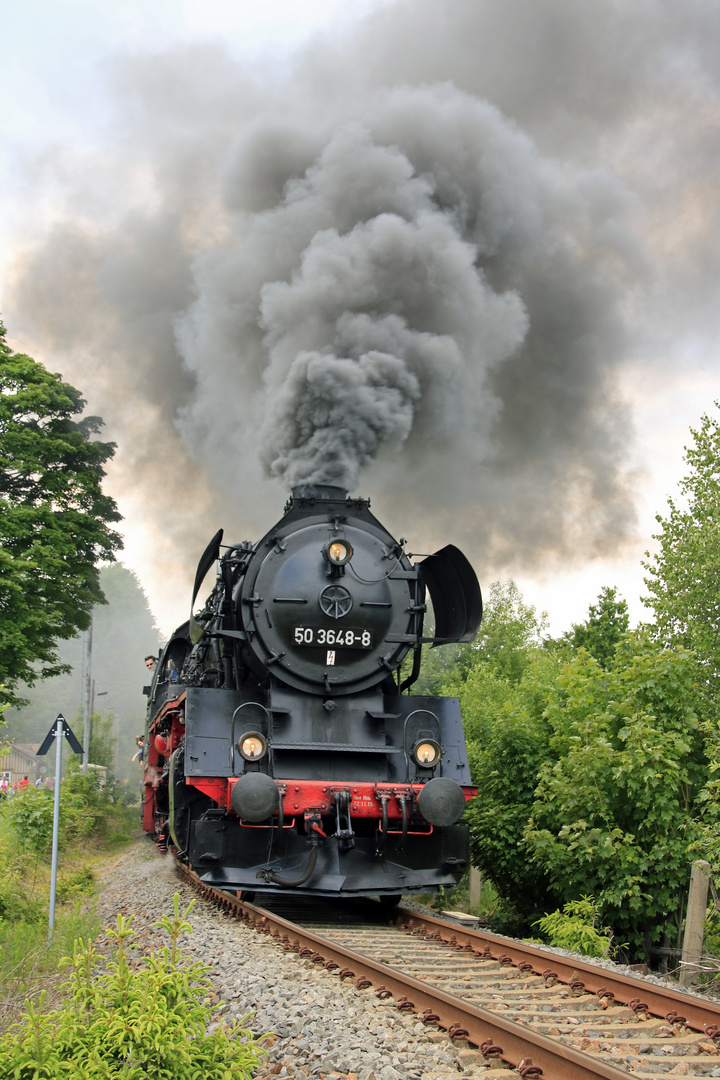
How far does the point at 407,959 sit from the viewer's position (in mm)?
5465

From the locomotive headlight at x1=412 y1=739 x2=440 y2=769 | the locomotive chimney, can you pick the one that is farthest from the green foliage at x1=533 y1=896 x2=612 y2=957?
the locomotive chimney

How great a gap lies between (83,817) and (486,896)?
7.53 metres

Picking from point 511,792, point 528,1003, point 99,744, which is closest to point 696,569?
point 511,792

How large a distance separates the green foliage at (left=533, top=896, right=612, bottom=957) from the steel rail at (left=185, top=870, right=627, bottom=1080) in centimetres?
235

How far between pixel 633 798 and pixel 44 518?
1345cm

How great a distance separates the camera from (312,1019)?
3.91 meters

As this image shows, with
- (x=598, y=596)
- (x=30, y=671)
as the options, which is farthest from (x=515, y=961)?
(x=598, y=596)

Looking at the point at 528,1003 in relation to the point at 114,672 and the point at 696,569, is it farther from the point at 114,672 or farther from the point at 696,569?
the point at 114,672

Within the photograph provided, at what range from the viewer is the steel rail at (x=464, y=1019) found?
3.25 metres

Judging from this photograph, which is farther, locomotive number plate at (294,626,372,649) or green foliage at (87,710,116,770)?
green foliage at (87,710,116,770)

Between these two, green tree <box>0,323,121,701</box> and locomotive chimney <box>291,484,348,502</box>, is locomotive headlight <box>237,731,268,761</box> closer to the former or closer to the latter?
locomotive chimney <box>291,484,348,502</box>

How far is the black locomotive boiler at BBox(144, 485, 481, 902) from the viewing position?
6738 millimetres

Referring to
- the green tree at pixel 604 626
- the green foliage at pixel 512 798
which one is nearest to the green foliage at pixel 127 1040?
the green foliage at pixel 512 798

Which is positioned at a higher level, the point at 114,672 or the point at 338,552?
the point at 338,552
